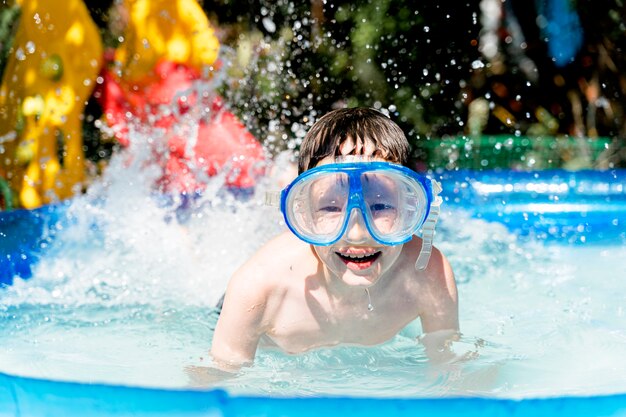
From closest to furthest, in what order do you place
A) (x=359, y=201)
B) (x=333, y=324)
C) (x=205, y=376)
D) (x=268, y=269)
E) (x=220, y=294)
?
(x=359, y=201) < (x=205, y=376) < (x=268, y=269) < (x=333, y=324) < (x=220, y=294)

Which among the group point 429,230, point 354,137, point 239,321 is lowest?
point 239,321

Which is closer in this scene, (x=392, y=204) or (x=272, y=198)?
(x=392, y=204)

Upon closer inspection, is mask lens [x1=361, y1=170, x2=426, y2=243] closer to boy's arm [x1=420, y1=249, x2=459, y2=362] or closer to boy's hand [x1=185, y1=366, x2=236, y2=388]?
boy's arm [x1=420, y1=249, x2=459, y2=362]

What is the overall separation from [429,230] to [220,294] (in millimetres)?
1351

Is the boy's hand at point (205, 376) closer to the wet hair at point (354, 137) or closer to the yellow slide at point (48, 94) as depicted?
the wet hair at point (354, 137)

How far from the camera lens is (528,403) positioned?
174 cm

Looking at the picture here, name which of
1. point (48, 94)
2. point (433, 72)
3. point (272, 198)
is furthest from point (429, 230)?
point (433, 72)

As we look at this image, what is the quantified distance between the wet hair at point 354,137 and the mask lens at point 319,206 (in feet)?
0.41

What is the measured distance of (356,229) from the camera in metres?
2.25

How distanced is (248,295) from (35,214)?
1.78m

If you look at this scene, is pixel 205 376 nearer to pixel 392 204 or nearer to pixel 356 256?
pixel 356 256

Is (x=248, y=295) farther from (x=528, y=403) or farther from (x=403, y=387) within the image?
(x=528, y=403)

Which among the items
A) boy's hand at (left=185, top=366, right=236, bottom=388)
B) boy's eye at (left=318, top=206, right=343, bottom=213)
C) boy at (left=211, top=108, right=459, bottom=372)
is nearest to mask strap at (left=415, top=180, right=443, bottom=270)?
boy at (left=211, top=108, right=459, bottom=372)

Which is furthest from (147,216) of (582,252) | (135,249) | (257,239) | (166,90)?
(582,252)
